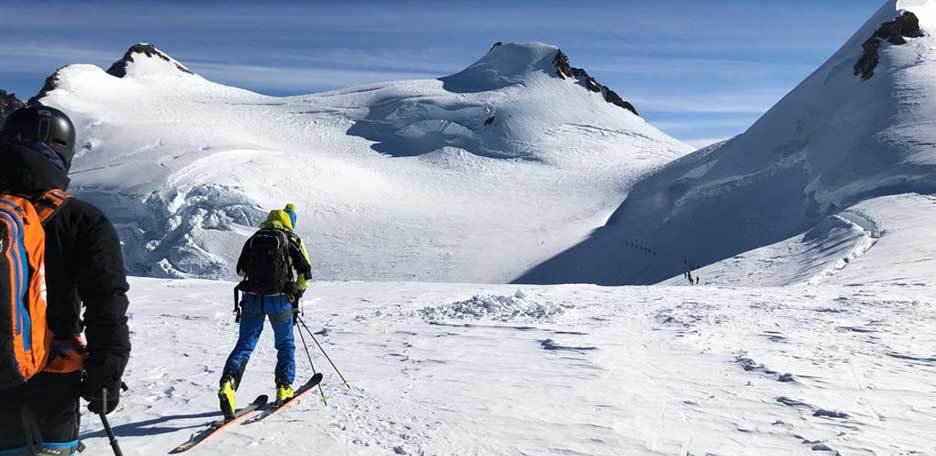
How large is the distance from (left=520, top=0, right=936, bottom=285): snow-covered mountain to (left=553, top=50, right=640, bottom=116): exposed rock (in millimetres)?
39468

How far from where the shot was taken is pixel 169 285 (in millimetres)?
15477

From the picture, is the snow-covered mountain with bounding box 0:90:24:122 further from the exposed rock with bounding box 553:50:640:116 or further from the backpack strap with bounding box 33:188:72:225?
the backpack strap with bounding box 33:188:72:225

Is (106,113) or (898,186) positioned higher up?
(106,113)

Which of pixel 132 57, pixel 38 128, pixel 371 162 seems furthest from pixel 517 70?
pixel 38 128

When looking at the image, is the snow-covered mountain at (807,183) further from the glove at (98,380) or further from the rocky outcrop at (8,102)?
the rocky outcrop at (8,102)

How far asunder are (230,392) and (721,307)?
27.2 ft

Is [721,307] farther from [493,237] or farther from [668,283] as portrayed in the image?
[493,237]

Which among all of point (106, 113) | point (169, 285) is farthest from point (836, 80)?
point (106, 113)

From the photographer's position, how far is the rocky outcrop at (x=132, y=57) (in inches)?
3086

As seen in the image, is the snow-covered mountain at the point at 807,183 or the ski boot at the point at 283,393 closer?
the ski boot at the point at 283,393

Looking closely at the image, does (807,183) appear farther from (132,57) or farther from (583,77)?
(132,57)

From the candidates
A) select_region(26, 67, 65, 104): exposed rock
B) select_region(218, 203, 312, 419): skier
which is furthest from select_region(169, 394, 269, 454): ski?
select_region(26, 67, 65, 104): exposed rock

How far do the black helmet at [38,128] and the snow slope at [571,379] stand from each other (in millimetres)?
2714

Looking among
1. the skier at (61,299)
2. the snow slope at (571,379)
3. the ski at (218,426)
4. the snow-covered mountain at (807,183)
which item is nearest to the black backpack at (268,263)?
the ski at (218,426)
